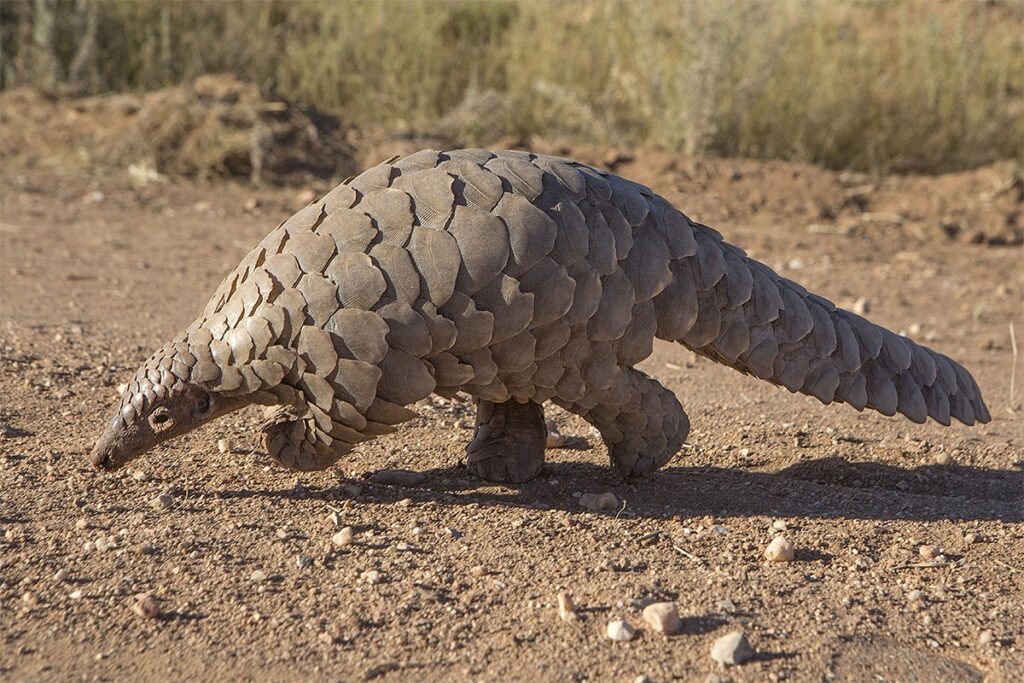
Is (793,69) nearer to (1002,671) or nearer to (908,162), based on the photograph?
(908,162)

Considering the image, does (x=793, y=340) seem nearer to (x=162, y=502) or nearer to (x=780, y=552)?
(x=780, y=552)

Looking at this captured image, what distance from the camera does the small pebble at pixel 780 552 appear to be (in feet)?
11.6

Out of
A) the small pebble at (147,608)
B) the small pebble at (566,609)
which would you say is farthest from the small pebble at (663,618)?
the small pebble at (147,608)

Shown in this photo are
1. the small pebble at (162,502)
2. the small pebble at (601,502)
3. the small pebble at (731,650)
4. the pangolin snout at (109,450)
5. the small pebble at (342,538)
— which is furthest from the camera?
the small pebble at (601,502)

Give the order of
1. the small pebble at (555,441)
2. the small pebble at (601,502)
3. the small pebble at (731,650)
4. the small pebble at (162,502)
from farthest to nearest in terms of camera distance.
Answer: the small pebble at (555,441) → the small pebble at (601,502) → the small pebble at (162,502) → the small pebble at (731,650)

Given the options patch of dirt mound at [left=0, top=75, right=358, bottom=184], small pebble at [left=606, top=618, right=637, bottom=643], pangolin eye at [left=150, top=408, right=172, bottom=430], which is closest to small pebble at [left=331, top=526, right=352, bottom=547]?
pangolin eye at [left=150, top=408, right=172, bottom=430]

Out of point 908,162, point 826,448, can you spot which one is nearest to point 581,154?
point 908,162

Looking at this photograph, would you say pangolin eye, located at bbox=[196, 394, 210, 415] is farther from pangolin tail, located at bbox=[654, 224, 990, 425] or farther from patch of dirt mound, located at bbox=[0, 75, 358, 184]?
patch of dirt mound, located at bbox=[0, 75, 358, 184]

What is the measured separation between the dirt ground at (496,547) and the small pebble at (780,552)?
0.11 ft

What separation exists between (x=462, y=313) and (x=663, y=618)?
101cm

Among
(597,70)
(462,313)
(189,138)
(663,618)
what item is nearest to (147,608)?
(462,313)

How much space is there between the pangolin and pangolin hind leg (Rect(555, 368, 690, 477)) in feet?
0.03

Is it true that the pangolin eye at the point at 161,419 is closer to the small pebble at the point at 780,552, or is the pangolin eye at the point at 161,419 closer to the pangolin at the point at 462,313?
the pangolin at the point at 462,313

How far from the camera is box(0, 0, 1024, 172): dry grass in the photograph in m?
10.7
